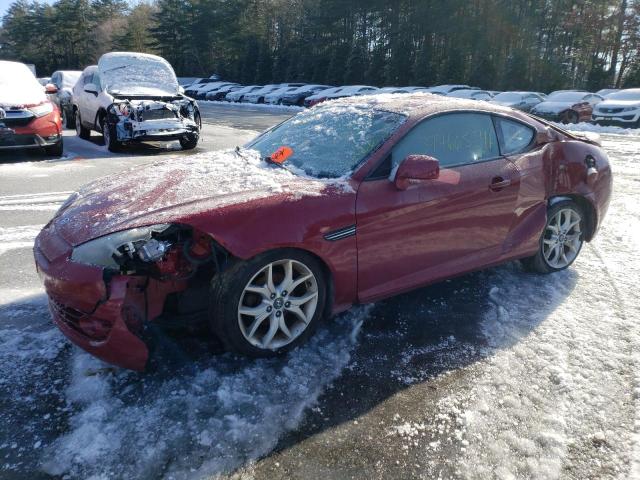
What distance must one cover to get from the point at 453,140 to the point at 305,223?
1.45 metres

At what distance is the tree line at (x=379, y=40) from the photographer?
36.8 m

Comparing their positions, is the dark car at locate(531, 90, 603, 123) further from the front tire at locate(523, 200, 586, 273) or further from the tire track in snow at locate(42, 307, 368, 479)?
the tire track in snow at locate(42, 307, 368, 479)

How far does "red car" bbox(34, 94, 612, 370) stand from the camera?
2621 mm

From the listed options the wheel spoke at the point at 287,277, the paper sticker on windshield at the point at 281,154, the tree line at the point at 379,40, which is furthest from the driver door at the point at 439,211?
the tree line at the point at 379,40

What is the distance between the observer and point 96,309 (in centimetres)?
250

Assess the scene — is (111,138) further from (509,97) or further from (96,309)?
(509,97)

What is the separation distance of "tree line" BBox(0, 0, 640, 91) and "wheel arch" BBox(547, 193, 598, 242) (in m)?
34.7

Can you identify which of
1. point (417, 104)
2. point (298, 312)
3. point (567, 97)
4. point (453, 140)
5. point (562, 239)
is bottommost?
point (567, 97)

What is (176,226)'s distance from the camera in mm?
2740

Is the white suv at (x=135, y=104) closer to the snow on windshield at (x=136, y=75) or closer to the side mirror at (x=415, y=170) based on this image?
the snow on windshield at (x=136, y=75)

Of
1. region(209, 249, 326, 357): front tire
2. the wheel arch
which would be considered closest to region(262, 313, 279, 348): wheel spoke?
region(209, 249, 326, 357): front tire

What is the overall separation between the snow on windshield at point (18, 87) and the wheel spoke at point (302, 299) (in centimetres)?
790

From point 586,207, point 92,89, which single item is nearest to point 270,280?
point 586,207

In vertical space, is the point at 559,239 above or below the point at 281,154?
below
